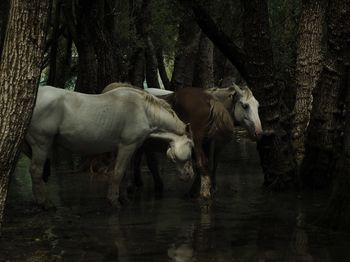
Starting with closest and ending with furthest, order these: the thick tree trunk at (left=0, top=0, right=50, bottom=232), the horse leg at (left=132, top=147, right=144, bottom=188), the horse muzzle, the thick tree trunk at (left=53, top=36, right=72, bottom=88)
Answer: the thick tree trunk at (left=0, top=0, right=50, bottom=232) < the horse muzzle < the horse leg at (left=132, top=147, right=144, bottom=188) < the thick tree trunk at (left=53, top=36, right=72, bottom=88)

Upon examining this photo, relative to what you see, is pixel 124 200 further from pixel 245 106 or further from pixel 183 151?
pixel 245 106

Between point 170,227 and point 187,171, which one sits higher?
point 187,171

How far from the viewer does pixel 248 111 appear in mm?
14289

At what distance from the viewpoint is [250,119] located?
14250mm

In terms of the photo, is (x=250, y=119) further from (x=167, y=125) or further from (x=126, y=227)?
(x=126, y=227)

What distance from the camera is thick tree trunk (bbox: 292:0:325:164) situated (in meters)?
16.3

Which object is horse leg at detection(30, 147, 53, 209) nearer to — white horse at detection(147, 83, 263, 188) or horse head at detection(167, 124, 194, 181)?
horse head at detection(167, 124, 194, 181)

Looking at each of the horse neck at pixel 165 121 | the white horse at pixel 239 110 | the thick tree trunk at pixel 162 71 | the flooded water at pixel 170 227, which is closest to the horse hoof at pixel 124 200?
the flooded water at pixel 170 227

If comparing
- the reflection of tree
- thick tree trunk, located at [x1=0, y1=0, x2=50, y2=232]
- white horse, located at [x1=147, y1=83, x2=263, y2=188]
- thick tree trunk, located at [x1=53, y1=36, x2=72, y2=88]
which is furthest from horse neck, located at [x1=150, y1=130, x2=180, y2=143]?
thick tree trunk, located at [x1=53, y1=36, x2=72, y2=88]

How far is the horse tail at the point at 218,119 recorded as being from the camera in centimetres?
1426

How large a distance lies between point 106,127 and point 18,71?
491cm

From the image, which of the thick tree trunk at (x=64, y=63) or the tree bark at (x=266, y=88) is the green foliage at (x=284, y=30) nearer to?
the thick tree trunk at (x=64, y=63)

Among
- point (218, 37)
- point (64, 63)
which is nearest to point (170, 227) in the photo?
point (218, 37)

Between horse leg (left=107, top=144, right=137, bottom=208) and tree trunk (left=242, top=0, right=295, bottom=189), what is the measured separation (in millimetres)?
2843
